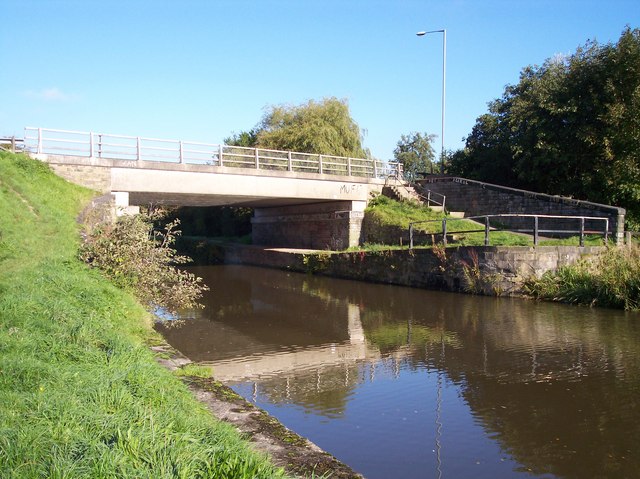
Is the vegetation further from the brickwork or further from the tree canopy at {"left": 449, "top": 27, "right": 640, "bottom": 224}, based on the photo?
the brickwork

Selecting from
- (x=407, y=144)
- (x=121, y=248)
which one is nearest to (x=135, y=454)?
(x=121, y=248)

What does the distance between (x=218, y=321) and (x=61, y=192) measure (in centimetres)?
779

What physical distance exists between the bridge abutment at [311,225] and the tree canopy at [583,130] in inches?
294

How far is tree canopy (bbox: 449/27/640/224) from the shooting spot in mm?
20172

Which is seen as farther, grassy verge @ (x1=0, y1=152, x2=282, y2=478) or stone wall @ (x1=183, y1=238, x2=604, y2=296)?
stone wall @ (x1=183, y1=238, x2=604, y2=296)

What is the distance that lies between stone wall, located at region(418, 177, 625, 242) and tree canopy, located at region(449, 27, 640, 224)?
1.65m

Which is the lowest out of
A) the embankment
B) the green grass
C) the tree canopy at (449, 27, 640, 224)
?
the embankment

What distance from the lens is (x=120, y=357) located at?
5574 mm

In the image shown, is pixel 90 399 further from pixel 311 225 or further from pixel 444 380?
pixel 311 225

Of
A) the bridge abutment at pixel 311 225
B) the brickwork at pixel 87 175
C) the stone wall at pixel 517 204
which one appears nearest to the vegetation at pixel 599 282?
the stone wall at pixel 517 204

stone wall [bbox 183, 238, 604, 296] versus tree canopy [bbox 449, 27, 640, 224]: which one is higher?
tree canopy [bbox 449, 27, 640, 224]

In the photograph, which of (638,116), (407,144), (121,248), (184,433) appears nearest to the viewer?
(184,433)

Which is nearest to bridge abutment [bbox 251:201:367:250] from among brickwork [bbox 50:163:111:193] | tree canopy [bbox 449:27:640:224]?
tree canopy [bbox 449:27:640:224]

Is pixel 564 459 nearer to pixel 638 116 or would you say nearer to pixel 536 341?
pixel 536 341
